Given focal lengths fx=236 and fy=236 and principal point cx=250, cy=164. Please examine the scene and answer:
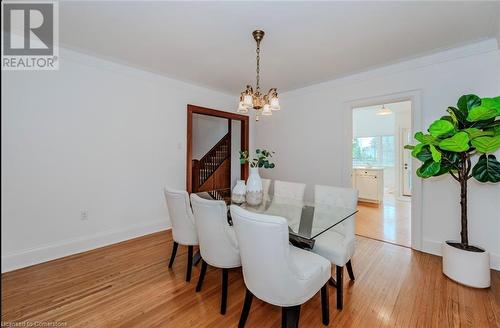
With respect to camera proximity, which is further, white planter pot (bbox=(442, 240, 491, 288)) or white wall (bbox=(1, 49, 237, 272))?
white wall (bbox=(1, 49, 237, 272))

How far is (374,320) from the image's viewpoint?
1.87 m

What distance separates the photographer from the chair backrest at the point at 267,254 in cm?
145

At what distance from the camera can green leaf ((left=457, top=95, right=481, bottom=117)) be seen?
2271 mm

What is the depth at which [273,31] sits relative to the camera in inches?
96.7

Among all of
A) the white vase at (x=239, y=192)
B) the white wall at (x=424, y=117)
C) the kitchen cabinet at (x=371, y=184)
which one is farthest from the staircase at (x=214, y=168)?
the kitchen cabinet at (x=371, y=184)

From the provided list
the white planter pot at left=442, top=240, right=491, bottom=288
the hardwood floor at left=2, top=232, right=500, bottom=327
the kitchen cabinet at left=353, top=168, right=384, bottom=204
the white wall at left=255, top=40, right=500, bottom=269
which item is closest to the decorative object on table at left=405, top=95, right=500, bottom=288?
the white planter pot at left=442, top=240, right=491, bottom=288

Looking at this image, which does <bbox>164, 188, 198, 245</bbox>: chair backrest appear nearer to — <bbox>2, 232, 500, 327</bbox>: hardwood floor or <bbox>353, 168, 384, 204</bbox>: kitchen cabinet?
<bbox>2, 232, 500, 327</bbox>: hardwood floor

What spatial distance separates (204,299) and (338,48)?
3.05 m

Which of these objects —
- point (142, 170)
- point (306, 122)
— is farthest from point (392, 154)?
point (142, 170)

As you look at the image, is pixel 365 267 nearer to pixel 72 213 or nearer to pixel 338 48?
pixel 338 48

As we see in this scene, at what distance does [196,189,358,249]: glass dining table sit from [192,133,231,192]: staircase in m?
2.43

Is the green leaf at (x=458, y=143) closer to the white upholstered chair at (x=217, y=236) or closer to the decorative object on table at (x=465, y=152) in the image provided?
the decorative object on table at (x=465, y=152)

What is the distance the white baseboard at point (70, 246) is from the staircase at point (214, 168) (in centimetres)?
177

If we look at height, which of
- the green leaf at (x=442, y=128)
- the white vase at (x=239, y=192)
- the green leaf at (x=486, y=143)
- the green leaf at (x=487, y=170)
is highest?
the green leaf at (x=442, y=128)
